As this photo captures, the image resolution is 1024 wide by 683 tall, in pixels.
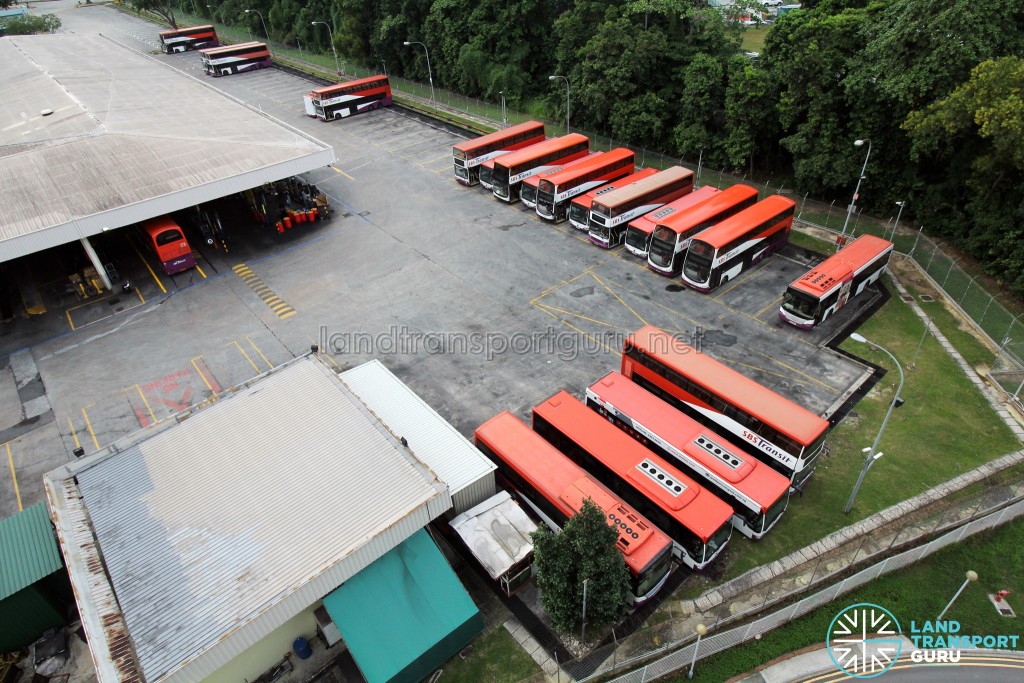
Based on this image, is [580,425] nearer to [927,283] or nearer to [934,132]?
[927,283]

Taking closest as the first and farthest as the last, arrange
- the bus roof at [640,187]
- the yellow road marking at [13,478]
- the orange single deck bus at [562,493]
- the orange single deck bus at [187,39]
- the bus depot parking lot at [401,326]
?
1. the orange single deck bus at [562,493]
2. the yellow road marking at [13,478]
3. the bus depot parking lot at [401,326]
4. the bus roof at [640,187]
5. the orange single deck bus at [187,39]

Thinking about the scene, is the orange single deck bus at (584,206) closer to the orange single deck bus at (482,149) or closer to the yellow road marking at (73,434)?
the orange single deck bus at (482,149)

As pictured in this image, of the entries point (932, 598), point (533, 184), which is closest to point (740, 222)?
point (533, 184)

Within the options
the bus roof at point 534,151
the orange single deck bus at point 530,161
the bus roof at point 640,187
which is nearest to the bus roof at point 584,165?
the orange single deck bus at point 530,161

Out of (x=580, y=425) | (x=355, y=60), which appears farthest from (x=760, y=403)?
(x=355, y=60)

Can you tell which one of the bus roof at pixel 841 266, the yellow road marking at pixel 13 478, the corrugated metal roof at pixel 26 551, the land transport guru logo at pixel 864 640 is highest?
the bus roof at pixel 841 266

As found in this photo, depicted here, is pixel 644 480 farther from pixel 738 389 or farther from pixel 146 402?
pixel 146 402
